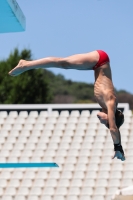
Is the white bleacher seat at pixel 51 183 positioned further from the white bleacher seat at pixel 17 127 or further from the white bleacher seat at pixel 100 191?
the white bleacher seat at pixel 17 127

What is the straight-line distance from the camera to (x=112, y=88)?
696cm

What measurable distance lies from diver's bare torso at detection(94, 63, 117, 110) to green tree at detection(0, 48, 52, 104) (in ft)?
86.8

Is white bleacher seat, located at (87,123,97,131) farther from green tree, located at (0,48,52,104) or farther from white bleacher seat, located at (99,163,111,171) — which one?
green tree, located at (0,48,52,104)

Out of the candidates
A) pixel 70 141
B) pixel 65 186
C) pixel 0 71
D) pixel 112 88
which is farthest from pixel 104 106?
pixel 0 71

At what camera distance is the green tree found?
110 ft

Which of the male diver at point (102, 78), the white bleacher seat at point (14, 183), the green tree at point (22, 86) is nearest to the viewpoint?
the male diver at point (102, 78)

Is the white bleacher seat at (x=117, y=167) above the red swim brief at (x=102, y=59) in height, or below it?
below

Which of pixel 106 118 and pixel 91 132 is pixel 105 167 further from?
Answer: pixel 106 118

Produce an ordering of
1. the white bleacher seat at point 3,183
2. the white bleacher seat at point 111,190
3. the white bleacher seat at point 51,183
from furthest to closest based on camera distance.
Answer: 1. the white bleacher seat at point 3,183
2. the white bleacher seat at point 51,183
3. the white bleacher seat at point 111,190

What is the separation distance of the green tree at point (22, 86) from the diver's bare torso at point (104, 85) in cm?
2647

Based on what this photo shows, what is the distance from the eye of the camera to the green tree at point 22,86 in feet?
110

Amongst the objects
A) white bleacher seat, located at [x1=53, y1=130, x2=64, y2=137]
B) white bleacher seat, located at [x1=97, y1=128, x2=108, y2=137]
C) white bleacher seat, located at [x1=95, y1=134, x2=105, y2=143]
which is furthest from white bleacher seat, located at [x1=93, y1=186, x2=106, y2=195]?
white bleacher seat, located at [x1=53, y1=130, x2=64, y2=137]

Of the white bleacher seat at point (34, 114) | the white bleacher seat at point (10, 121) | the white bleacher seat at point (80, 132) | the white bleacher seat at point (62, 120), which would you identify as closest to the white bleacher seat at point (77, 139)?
the white bleacher seat at point (80, 132)

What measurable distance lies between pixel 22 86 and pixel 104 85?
27.3m
